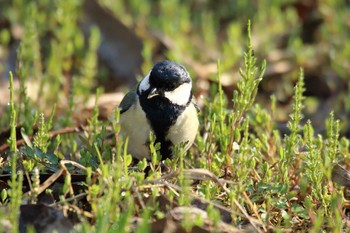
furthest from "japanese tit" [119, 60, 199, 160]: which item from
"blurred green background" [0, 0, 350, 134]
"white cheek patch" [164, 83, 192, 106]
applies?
"blurred green background" [0, 0, 350, 134]

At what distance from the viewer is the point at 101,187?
2715 millimetres

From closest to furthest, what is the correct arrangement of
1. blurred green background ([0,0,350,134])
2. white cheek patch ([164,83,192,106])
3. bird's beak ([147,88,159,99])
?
1. bird's beak ([147,88,159,99])
2. white cheek patch ([164,83,192,106])
3. blurred green background ([0,0,350,134])

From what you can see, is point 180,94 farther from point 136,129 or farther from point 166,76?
point 136,129

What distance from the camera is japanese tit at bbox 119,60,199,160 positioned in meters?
3.56

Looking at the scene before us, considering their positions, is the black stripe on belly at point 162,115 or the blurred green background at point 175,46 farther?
the blurred green background at point 175,46

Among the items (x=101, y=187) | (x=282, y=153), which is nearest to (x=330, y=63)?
(x=282, y=153)


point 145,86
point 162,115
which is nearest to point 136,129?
point 162,115

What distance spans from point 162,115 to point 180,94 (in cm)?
17

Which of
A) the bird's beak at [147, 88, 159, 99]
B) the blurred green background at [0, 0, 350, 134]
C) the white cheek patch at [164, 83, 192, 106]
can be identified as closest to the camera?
the bird's beak at [147, 88, 159, 99]

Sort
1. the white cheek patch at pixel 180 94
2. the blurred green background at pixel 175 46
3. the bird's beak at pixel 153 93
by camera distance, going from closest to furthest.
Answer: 1. the bird's beak at pixel 153 93
2. the white cheek patch at pixel 180 94
3. the blurred green background at pixel 175 46

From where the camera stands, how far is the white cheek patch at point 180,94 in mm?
3607

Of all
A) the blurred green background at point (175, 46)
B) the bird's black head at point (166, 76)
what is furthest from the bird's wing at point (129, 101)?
the blurred green background at point (175, 46)

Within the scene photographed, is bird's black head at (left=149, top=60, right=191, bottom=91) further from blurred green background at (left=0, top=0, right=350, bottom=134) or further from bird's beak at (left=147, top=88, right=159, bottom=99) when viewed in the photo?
blurred green background at (left=0, top=0, right=350, bottom=134)

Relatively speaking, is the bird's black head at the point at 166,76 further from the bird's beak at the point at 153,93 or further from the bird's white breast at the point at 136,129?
the bird's white breast at the point at 136,129
